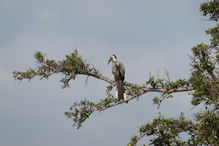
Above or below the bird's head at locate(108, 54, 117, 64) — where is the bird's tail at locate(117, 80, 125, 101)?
below

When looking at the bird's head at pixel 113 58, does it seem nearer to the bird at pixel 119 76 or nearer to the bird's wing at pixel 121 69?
the bird at pixel 119 76

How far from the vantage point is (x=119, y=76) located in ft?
47.0

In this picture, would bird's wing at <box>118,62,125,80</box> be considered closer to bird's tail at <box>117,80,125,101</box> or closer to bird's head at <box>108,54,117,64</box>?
bird's tail at <box>117,80,125,101</box>

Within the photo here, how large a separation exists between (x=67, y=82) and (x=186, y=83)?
5.17m

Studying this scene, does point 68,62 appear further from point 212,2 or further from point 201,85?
point 212,2

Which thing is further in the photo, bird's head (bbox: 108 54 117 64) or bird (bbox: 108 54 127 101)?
bird's head (bbox: 108 54 117 64)

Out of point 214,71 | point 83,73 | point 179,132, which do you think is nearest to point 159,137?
point 179,132

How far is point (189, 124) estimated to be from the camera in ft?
40.0

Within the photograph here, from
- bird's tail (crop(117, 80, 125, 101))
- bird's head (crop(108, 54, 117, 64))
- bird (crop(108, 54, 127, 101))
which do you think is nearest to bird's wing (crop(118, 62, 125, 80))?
bird (crop(108, 54, 127, 101))

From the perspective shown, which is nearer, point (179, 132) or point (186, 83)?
point (179, 132)

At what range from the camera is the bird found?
1360cm

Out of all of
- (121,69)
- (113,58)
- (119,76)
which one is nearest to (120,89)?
(119,76)

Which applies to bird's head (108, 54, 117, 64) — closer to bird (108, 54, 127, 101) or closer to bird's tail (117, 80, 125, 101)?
bird (108, 54, 127, 101)

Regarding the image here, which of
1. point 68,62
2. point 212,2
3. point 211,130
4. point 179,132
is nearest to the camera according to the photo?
point 211,130
